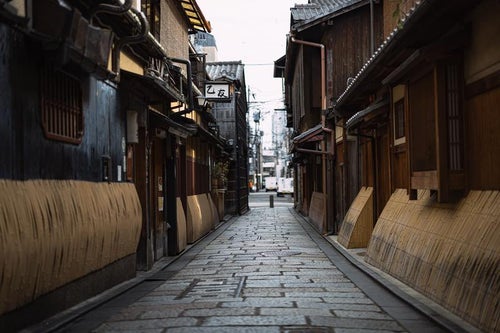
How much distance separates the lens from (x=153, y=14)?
691 inches

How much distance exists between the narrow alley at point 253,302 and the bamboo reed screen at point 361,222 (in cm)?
120

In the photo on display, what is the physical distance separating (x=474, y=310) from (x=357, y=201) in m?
11.4

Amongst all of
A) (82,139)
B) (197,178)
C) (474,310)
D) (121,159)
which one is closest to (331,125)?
(197,178)

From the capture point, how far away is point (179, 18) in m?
22.4

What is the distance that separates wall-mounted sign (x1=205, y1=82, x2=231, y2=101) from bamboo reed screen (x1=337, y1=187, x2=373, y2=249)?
34.2ft

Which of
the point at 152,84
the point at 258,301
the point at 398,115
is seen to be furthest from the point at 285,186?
the point at 258,301

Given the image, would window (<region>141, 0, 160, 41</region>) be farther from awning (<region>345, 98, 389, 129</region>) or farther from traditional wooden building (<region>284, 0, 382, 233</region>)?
traditional wooden building (<region>284, 0, 382, 233</region>)

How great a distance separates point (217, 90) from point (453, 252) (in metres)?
19.7

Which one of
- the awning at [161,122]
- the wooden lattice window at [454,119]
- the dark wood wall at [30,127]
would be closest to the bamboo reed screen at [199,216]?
the awning at [161,122]

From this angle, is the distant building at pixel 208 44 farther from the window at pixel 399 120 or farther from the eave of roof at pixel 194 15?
the window at pixel 399 120

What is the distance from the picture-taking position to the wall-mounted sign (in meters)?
27.6

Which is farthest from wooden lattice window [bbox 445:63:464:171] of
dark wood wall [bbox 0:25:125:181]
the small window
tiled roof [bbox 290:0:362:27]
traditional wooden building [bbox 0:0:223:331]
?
tiled roof [bbox 290:0:362:27]

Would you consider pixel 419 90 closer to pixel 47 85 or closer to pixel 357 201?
pixel 47 85

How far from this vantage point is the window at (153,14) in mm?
16819
